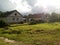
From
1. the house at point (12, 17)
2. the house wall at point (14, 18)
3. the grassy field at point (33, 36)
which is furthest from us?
the house wall at point (14, 18)

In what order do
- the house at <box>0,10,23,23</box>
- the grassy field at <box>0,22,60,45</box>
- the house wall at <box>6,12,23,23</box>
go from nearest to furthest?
the grassy field at <box>0,22,60,45</box>
the house at <box>0,10,23,23</box>
the house wall at <box>6,12,23,23</box>

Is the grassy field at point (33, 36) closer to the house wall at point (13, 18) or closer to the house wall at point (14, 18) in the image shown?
the house wall at point (13, 18)

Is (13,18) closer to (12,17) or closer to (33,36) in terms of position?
(12,17)

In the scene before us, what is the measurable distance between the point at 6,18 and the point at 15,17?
176 inches

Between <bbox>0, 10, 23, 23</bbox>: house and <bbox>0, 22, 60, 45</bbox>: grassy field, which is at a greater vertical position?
<bbox>0, 10, 23, 23</bbox>: house

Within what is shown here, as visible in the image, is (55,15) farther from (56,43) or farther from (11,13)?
(56,43)

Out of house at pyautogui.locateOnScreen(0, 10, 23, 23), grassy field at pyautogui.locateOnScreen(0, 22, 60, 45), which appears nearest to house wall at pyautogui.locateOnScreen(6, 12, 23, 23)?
house at pyautogui.locateOnScreen(0, 10, 23, 23)

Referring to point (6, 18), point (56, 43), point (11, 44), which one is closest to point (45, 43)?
point (56, 43)

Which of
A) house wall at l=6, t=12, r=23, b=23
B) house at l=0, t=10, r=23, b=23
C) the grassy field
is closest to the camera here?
the grassy field

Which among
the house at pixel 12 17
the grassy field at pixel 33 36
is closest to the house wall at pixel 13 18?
the house at pixel 12 17

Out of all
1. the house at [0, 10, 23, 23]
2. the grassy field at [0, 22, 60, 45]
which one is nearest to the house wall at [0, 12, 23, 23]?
the house at [0, 10, 23, 23]

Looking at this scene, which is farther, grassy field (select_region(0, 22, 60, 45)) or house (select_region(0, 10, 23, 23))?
house (select_region(0, 10, 23, 23))

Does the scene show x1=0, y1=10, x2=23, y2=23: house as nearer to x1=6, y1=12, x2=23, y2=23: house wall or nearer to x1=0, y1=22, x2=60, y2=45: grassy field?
x1=6, y1=12, x2=23, y2=23: house wall

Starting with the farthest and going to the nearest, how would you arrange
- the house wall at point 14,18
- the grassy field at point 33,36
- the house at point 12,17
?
1. the house wall at point 14,18
2. the house at point 12,17
3. the grassy field at point 33,36
